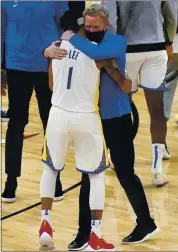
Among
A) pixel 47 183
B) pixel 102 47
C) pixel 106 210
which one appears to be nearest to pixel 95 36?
pixel 102 47

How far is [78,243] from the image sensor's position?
4.30m

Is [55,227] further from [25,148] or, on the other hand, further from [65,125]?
[25,148]

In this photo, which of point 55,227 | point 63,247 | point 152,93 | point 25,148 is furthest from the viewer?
point 25,148

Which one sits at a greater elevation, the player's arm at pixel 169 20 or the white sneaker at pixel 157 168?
the player's arm at pixel 169 20

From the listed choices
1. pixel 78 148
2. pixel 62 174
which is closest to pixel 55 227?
pixel 78 148

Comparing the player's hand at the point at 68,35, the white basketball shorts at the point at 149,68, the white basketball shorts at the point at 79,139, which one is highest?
the player's hand at the point at 68,35

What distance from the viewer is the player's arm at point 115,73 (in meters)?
4.00

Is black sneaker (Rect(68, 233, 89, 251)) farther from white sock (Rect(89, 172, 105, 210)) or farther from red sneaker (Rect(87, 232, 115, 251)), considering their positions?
white sock (Rect(89, 172, 105, 210))

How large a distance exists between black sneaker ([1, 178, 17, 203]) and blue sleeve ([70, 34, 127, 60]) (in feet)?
A: 4.89

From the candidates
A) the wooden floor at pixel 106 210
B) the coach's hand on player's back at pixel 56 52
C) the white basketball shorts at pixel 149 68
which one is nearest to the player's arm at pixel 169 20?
the white basketball shorts at pixel 149 68

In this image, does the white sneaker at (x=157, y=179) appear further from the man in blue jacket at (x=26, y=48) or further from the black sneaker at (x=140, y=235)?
the black sneaker at (x=140, y=235)

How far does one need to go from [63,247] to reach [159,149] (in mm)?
1391

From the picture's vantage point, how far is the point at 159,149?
5465mm

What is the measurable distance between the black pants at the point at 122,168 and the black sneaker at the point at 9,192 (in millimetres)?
969
